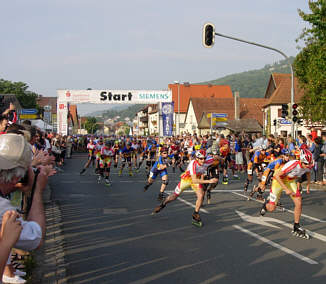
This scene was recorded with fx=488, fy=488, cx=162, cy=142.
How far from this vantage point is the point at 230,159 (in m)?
23.4

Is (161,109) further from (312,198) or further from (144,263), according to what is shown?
(144,263)

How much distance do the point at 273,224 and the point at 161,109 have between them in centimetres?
2999

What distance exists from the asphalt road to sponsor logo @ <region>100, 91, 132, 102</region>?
89.1 ft

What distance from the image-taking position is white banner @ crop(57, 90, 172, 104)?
134 ft

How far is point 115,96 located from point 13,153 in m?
38.7

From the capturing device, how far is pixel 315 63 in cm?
2439

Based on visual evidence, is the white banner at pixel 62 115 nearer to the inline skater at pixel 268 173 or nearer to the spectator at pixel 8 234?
the inline skater at pixel 268 173

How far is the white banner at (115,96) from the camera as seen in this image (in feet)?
134

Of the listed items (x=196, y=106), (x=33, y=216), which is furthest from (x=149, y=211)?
(x=196, y=106)

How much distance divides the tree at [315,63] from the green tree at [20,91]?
64.7 meters

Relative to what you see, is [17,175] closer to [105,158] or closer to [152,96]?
[105,158]

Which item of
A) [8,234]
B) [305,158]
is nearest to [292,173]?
[305,158]

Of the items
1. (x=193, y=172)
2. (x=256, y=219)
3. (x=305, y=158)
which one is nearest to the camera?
(x=305, y=158)

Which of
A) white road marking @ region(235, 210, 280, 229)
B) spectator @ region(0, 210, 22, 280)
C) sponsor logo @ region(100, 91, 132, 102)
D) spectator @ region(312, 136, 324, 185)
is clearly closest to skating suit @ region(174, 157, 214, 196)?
white road marking @ region(235, 210, 280, 229)
